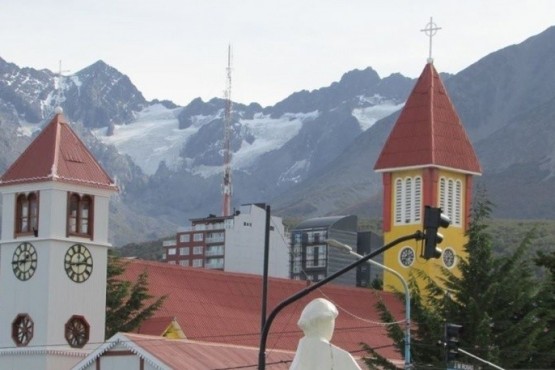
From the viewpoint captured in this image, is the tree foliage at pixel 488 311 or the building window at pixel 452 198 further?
the building window at pixel 452 198

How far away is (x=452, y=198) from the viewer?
3479 inches

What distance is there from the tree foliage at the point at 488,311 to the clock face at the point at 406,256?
2736 centimetres

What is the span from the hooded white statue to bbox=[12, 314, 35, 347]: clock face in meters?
44.8

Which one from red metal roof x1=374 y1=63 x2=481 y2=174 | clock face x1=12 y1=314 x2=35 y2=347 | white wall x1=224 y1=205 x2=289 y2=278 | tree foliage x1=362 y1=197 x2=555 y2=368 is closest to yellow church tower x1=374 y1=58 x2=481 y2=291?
red metal roof x1=374 y1=63 x2=481 y2=174

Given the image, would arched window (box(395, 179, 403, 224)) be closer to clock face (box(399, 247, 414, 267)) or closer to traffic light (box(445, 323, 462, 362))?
clock face (box(399, 247, 414, 267))

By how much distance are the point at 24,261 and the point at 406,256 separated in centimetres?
2487

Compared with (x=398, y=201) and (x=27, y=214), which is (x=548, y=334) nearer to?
(x=27, y=214)

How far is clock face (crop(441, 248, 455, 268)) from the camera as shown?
284ft

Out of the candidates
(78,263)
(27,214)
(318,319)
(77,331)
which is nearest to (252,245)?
(27,214)

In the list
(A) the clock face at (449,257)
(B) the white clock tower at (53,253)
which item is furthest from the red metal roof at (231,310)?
(A) the clock face at (449,257)

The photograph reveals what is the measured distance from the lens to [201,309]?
74375mm

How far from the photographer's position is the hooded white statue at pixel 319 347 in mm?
21906

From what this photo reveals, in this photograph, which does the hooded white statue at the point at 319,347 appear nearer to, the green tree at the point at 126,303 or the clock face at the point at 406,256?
the green tree at the point at 126,303

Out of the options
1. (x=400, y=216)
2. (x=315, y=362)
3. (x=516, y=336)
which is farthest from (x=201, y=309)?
(x=315, y=362)
